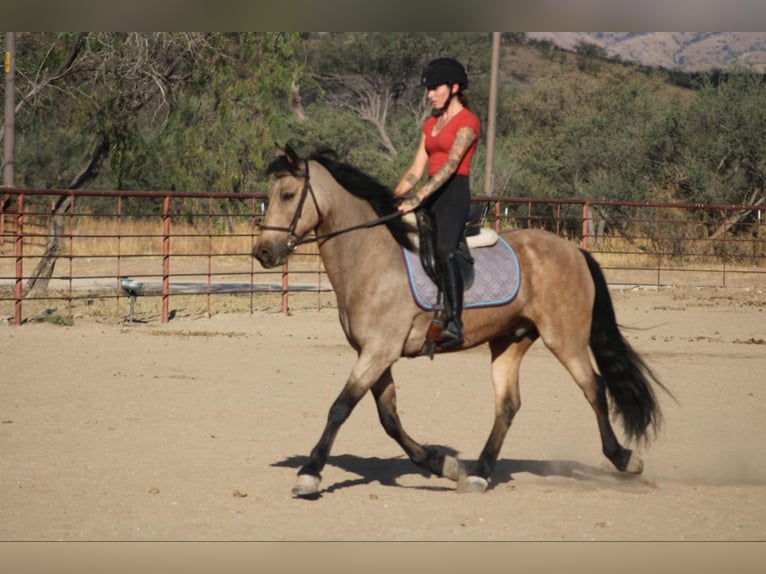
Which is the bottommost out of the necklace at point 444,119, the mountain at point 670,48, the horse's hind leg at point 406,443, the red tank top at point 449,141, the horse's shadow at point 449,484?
the horse's shadow at point 449,484

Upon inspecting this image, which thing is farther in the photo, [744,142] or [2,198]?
[744,142]

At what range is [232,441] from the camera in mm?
7824

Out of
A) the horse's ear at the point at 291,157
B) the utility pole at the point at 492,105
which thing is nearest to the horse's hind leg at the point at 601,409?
the horse's ear at the point at 291,157

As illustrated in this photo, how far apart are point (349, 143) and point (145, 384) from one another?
3221cm

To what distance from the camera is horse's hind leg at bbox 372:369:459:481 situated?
6.42 m

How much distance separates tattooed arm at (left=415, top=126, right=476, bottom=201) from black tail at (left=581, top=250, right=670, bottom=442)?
1.36 meters

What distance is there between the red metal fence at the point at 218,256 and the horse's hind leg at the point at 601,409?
8.16 m

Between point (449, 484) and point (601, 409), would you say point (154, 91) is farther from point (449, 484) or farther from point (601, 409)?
point (601, 409)

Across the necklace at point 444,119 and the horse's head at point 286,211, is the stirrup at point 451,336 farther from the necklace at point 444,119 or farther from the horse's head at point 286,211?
the necklace at point 444,119

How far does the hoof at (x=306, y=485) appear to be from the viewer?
596 centimetres

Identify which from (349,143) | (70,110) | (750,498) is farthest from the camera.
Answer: (349,143)

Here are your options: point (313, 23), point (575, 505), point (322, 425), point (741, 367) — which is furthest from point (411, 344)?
point (741, 367)

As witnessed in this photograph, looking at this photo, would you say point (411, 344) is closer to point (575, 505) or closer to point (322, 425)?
point (575, 505)

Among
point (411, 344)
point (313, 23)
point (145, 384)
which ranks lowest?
point (145, 384)
